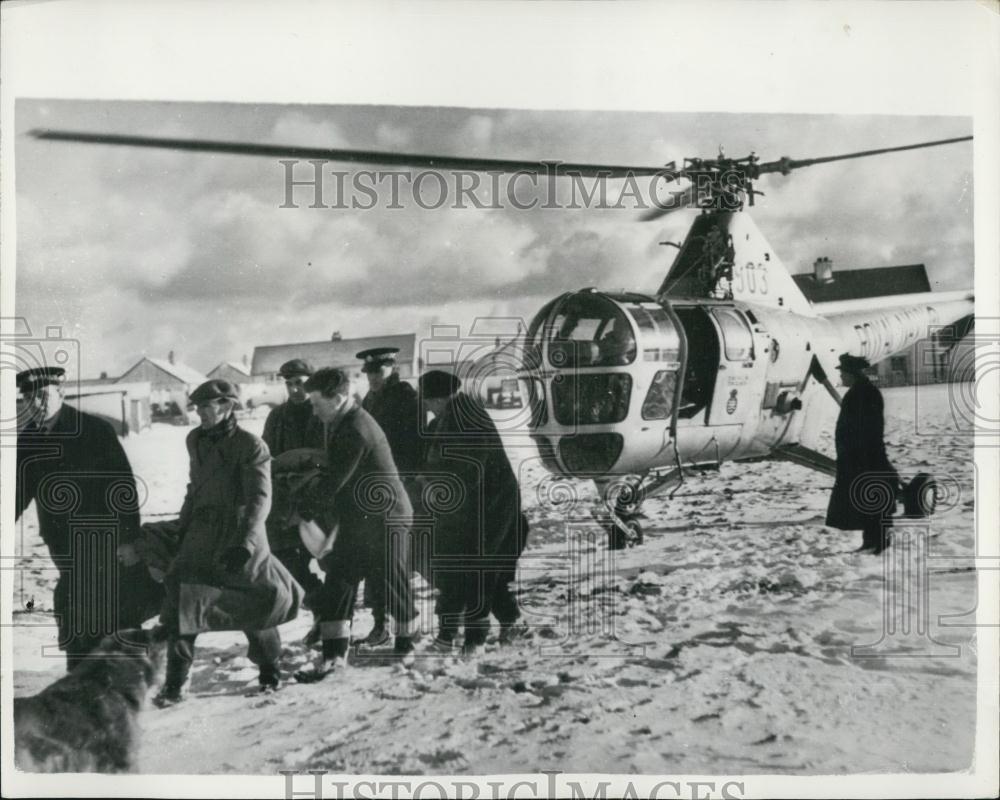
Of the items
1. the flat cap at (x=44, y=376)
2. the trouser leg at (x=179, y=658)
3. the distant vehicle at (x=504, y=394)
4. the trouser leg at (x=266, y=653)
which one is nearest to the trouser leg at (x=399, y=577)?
the trouser leg at (x=266, y=653)

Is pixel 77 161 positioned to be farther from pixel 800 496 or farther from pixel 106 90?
pixel 800 496

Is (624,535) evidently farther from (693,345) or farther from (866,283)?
(866,283)

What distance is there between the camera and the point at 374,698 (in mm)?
3182

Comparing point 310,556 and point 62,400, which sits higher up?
point 62,400

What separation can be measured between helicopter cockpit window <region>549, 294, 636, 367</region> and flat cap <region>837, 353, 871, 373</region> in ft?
3.54

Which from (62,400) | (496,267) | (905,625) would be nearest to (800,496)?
(905,625)

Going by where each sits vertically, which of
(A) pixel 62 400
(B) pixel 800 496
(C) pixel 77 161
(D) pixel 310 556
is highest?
(C) pixel 77 161

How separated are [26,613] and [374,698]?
1583 millimetres

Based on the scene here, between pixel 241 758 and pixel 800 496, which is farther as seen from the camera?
pixel 800 496

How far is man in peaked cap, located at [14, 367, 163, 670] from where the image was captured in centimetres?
321

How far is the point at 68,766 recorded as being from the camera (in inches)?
126

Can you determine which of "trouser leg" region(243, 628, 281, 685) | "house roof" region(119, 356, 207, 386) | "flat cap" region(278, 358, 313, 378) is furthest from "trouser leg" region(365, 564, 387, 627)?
"house roof" region(119, 356, 207, 386)

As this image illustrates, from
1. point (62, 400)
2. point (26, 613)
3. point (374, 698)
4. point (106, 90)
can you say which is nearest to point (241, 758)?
point (374, 698)

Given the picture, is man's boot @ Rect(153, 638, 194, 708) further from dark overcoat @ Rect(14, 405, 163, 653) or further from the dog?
dark overcoat @ Rect(14, 405, 163, 653)
